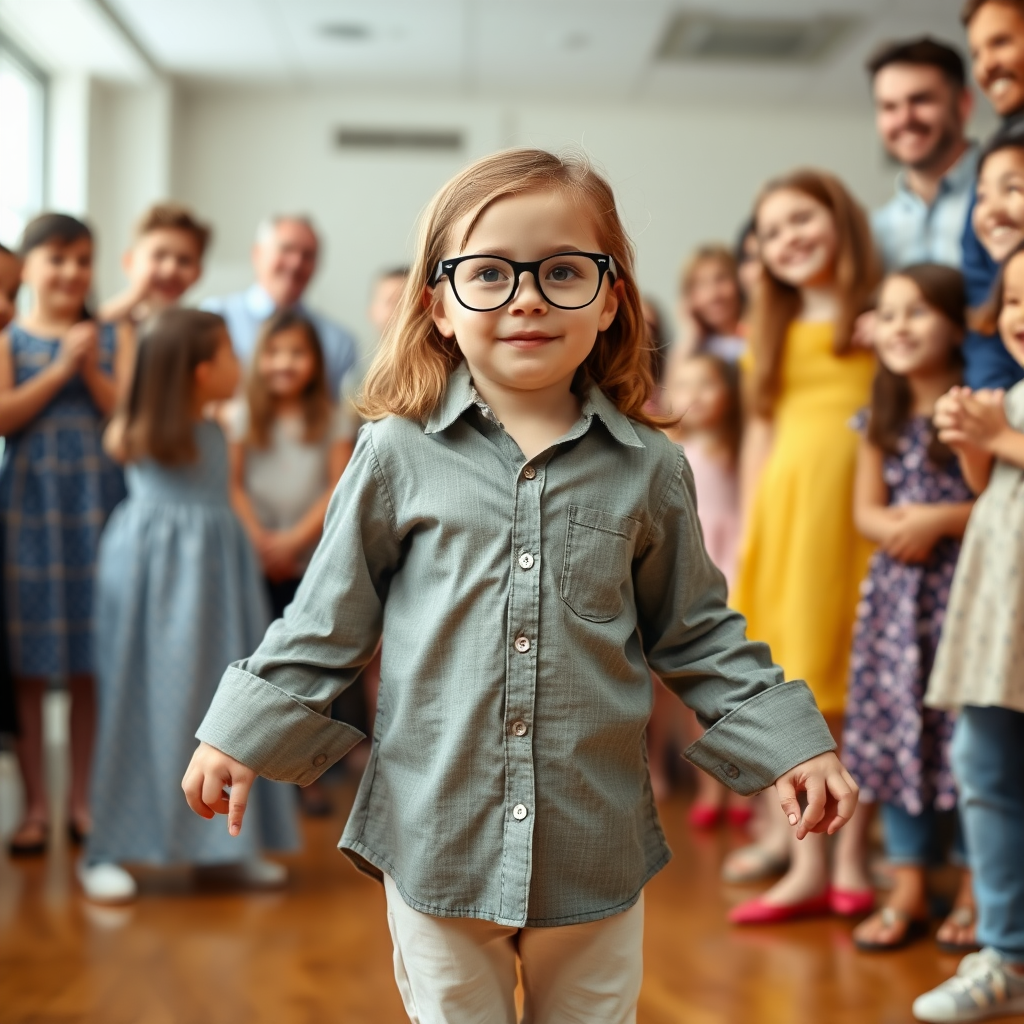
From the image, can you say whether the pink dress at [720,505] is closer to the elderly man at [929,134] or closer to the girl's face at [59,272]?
the elderly man at [929,134]

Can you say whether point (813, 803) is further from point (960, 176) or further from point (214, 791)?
point (960, 176)

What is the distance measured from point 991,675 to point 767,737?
Result: 2.51ft

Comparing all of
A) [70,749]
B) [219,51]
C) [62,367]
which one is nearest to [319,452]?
[62,367]

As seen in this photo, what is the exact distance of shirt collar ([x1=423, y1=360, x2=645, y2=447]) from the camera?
1.24 m

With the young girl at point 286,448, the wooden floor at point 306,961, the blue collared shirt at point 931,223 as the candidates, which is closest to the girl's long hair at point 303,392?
the young girl at point 286,448

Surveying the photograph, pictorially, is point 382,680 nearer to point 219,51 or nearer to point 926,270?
point 926,270

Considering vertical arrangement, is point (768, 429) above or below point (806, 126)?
below

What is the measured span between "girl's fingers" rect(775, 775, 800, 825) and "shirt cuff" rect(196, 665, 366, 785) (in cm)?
45

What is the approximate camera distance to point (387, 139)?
6.56 meters

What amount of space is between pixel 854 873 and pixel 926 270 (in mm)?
1162

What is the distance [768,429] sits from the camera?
2609mm

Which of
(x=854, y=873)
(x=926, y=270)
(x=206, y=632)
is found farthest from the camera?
(x=206, y=632)

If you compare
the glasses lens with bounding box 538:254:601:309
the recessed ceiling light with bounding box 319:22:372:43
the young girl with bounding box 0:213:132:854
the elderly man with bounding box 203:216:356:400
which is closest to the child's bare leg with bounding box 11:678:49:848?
the young girl with bounding box 0:213:132:854

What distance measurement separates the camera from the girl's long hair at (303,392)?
3018mm
